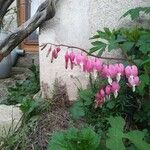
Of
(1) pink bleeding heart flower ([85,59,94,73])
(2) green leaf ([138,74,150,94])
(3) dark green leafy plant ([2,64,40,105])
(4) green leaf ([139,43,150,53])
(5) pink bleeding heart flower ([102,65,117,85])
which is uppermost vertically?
(4) green leaf ([139,43,150,53])

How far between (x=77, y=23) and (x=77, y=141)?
5.13 feet

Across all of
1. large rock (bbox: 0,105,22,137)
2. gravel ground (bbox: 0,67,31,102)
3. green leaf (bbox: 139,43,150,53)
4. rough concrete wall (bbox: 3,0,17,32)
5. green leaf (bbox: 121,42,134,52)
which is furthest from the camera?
rough concrete wall (bbox: 3,0,17,32)

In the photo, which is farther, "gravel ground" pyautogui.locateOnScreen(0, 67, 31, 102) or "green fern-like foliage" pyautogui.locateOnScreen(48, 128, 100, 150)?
"gravel ground" pyautogui.locateOnScreen(0, 67, 31, 102)

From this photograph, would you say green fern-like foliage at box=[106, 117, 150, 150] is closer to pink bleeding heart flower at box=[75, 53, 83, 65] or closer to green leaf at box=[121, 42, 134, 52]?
pink bleeding heart flower at box=[75, 53, 83, 65]

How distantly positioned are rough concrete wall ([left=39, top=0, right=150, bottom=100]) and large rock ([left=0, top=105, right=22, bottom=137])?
0.54 m

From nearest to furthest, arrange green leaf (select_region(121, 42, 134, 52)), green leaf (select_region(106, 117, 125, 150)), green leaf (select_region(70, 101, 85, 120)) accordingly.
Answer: green leaf (select_region(106, 117, 125, 150)), green leaf (select_region(121, 42, 134, 52)), green leaf (select_region(70, 101, 85, 120))

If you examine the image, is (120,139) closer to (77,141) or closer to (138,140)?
(138,140)

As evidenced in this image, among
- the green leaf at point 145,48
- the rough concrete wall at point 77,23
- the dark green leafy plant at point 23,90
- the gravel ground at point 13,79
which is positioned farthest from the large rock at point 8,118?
the green leaf at point 145,48

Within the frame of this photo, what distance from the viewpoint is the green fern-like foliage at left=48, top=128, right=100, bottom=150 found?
11.5 ft

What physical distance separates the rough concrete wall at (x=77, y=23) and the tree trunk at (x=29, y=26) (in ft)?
0.41

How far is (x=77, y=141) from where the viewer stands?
3553mm

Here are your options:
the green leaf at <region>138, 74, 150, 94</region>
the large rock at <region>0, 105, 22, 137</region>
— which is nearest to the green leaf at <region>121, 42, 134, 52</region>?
the green leaf at <region>138, 74, 150, 94</region>

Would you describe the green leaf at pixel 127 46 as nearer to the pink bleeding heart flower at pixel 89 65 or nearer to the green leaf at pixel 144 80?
the green leaf at pixel 144 80

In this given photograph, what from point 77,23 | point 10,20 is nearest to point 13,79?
point 10,20
